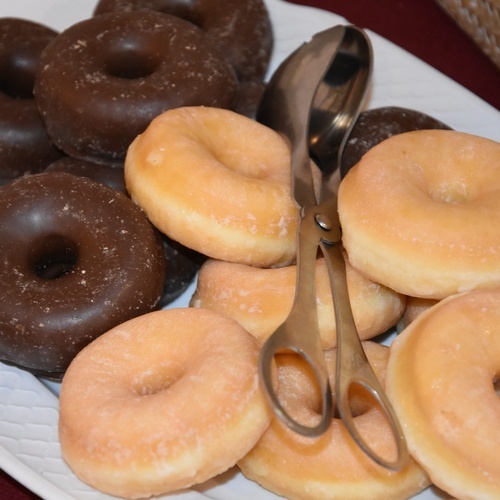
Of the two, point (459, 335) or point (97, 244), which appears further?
point (97, 244)

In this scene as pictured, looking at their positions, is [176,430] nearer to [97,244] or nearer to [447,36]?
[97,244]

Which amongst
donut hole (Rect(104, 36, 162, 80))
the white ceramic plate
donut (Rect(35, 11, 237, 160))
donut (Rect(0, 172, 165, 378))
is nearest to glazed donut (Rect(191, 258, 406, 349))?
donut (Rect(0, 172, 165, 378))

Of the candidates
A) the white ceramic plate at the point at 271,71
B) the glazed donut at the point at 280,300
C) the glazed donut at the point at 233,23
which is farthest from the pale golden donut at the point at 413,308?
the glazed donut at the point at 233,23

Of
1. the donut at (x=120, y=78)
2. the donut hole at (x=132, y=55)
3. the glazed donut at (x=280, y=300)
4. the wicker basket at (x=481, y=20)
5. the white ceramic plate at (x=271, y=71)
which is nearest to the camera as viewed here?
the white ceramic plate at (x=271, y=71)

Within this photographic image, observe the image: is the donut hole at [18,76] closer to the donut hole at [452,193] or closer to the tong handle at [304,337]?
the tong handle at [304,337]

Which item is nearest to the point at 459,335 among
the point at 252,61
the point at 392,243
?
the point at 392,243

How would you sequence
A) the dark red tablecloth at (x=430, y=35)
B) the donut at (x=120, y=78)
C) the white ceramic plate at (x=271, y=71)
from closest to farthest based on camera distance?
the white ceramic plate at (x=271, y=71), the donut at (x=120, y=78), the dark red tablecloth at (x=430, y=35)

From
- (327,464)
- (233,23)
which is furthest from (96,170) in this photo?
(327,464)

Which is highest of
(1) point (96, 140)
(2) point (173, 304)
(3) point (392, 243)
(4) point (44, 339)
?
(3) point (392, 243)
